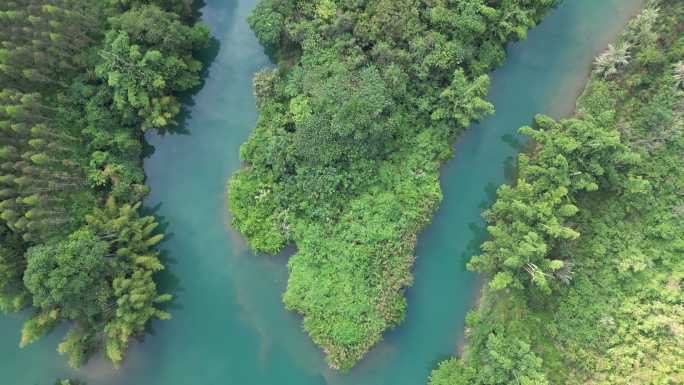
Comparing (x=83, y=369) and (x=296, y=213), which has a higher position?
(x=296, y=213)

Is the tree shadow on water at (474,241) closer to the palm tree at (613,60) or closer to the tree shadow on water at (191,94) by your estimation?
the palm tree at (613,60)

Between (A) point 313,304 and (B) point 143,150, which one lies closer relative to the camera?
(A) point 313,304

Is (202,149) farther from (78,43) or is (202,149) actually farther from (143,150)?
(78,43)

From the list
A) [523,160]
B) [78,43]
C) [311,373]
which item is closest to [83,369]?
[311,373]

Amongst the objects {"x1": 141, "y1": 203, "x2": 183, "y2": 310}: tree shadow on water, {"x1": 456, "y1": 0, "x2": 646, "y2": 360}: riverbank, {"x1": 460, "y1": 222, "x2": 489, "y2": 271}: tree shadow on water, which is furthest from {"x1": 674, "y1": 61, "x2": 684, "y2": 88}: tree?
{"x1": 141, "y1": 203, "x2": 183, "y2": 310}: tree shadow on water

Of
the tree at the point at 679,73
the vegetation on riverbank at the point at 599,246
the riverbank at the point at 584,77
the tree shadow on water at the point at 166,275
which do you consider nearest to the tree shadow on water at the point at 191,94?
the tree shadow on water at the point at 166,275

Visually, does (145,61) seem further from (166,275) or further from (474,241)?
(474,241)
